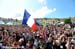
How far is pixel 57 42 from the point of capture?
10930 millimetres

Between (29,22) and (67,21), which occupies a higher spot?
(29,22)

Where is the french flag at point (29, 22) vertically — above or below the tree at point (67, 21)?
above

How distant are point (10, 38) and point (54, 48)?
2.12 metres

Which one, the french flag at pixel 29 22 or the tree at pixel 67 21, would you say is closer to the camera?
the french flag at pixel 29 22

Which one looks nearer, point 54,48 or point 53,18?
point 54,48

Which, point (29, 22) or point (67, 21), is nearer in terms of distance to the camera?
point (29, 22)

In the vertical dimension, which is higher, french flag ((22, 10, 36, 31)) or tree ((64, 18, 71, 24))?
french flag ((22, 10, 36, 31))

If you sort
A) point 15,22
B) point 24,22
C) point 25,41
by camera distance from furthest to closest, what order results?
point 15,22, point 25,41, point 24,22

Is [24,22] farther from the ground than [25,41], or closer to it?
farther from the ground

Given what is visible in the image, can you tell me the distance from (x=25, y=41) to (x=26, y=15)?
133 centimetres

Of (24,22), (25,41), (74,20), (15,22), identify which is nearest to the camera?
(24,22)

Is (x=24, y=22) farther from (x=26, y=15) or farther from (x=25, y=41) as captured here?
(x=25, y=41)

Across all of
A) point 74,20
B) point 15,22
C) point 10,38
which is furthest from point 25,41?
point 74,20

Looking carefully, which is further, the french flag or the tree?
the tree
